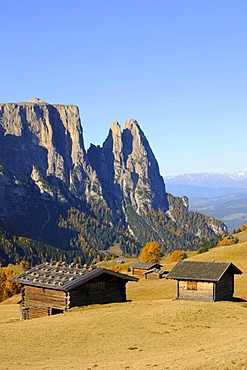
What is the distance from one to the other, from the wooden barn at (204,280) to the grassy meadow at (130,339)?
10.3 meters

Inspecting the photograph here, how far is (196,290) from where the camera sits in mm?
60375

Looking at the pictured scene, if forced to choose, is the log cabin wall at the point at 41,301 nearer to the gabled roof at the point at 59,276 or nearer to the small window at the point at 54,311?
the small window at the point at 54,311

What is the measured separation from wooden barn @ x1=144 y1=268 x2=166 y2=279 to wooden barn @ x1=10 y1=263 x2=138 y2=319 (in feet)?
181

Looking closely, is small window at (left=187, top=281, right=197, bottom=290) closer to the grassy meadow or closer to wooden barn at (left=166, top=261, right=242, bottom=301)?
wooden barn at (left=166, top=261, right=242, bottom=301)

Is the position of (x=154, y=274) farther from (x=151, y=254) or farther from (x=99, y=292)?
(x=151, y=254)

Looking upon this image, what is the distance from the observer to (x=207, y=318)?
40438mm

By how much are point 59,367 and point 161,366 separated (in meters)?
5.44

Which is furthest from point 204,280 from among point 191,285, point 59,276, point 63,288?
point 63,288

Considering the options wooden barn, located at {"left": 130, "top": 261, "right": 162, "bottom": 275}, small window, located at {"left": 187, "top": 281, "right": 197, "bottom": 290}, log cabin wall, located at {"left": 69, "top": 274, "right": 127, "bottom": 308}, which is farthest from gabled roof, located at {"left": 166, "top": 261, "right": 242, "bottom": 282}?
wooden barn, located at {"left": 130, "top": 261, "right": 162, "bottom": 275}

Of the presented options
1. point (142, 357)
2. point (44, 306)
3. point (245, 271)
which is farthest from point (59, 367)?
point (245, 271)

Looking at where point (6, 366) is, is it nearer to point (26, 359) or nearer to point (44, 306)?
point (26, 359)

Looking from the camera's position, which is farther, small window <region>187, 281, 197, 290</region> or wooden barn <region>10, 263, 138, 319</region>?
small window <region>187, 281, 197, 290</region>

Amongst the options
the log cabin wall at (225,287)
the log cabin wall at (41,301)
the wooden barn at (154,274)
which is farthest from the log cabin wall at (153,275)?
the log cabin wall at (41,301)

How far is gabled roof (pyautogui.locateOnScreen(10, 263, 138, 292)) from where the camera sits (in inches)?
1718
